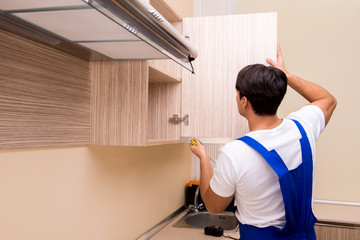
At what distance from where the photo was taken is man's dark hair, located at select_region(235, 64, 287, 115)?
1.14m

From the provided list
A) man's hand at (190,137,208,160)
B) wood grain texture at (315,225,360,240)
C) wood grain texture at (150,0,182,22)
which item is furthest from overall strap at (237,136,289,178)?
wood grain texture at (315,225,360,240)

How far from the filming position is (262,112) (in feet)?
3.90

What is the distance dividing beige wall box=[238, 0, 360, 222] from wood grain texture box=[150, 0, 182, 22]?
1.47m

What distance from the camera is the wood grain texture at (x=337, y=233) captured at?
2.15m

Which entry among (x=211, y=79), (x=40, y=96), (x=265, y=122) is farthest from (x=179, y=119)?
(x=40, y=96)

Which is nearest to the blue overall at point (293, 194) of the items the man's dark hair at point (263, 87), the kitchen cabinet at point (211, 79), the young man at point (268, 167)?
the young man at point (268, 167)

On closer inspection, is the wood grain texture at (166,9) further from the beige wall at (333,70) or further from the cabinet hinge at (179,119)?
the beige wall at (333,70)

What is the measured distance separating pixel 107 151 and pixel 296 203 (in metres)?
0.81

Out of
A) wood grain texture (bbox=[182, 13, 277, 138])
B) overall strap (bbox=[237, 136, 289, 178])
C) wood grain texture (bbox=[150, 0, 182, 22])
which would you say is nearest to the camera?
overall strap (bbox=[237, 136, 289, 178])

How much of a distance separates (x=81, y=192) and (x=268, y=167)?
715 millimetres

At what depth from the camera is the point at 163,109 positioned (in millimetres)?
1728

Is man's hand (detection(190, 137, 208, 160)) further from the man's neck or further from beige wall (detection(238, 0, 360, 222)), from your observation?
beige wall (detection(238, 0, 360, 222))

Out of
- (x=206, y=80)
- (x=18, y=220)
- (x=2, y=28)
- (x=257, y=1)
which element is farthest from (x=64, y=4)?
(x=257, y=1)

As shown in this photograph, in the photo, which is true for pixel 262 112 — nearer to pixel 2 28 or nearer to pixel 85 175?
pixel 85 175
